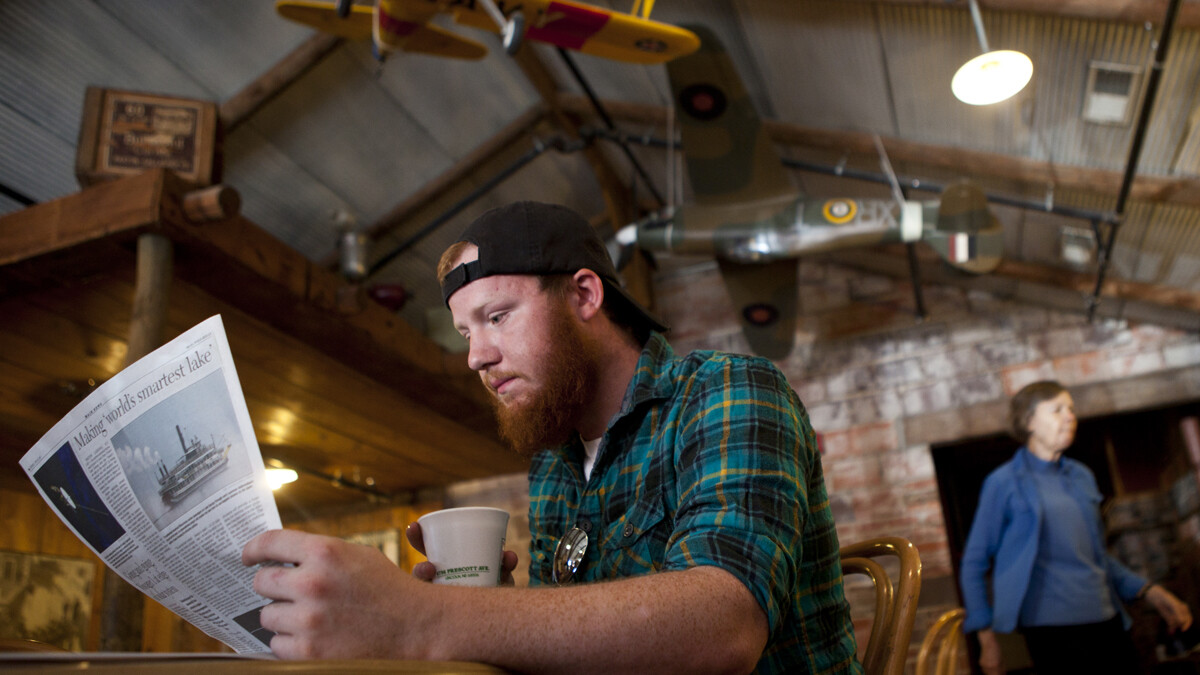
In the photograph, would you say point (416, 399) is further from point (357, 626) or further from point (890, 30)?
point (357, 626)

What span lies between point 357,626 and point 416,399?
401cm

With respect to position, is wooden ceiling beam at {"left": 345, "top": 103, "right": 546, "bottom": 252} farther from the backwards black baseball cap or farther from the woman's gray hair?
the backwards black baseball cap

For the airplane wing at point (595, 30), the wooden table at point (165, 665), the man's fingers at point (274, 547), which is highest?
the airplane wing at point (595, 30)

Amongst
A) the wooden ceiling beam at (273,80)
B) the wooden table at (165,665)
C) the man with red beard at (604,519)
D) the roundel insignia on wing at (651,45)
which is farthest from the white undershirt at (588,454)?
the wooden ceiling beam at (273,80)

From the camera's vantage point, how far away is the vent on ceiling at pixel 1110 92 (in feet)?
11.5

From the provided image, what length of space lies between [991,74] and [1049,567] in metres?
1.70

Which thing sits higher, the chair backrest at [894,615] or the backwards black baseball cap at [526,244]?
the backwards black baseball cap at [526,244]

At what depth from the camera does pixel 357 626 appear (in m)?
0.59

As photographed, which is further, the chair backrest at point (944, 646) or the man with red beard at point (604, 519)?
the chair backrest at point (944, 646)

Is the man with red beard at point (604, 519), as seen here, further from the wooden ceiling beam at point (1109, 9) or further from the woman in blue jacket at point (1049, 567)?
the wooden ceiling beam at point (1109, 9)

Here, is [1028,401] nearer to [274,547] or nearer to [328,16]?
[274,547]

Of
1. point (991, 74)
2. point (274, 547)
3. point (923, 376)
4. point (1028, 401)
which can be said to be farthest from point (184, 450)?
point (923, 376)

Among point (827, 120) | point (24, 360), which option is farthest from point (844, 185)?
point (24, 360)

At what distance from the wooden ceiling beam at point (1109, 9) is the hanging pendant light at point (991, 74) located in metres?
0.26
